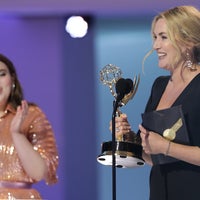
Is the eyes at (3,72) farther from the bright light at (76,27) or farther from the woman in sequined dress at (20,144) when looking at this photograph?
the bright light at (76,27)

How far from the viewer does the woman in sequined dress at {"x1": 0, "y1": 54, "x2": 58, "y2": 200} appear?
1.95 m

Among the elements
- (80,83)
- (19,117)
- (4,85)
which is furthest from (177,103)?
(80,83)

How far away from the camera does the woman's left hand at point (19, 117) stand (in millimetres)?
1938

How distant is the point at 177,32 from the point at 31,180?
640mm

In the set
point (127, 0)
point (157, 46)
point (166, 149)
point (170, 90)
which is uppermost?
point (127, 0)

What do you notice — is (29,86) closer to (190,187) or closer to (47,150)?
(47,150)

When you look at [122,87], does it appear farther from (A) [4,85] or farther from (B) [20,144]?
(A) [4,85]

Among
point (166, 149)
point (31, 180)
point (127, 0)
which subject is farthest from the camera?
point (127, 0)

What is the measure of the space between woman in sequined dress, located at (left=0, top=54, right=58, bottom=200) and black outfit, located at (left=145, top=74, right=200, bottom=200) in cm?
40

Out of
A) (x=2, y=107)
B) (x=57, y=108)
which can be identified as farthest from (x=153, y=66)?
(x=2, y=107)

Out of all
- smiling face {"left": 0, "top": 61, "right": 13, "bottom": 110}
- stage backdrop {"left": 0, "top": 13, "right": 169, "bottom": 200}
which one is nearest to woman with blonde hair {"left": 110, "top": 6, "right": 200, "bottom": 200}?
smiling face {"left": 0, "top": 61, "right": 13, "bottom": 110}

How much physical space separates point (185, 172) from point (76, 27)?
1516mm

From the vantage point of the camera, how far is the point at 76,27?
3062 mm

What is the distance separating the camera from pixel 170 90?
1.82 meters
